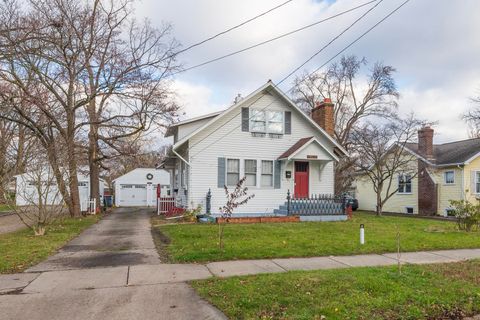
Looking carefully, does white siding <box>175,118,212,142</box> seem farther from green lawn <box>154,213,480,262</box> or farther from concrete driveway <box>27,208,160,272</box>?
concrete driveway <box>27,208,160,272</box>

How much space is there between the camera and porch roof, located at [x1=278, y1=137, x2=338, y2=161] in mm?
18531

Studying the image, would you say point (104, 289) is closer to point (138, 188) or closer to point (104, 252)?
point (104, 252)

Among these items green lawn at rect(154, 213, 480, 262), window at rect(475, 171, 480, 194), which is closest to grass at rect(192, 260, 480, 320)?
green lawn at rect(154, 213, 480, 262)

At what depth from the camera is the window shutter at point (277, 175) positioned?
19297 mm

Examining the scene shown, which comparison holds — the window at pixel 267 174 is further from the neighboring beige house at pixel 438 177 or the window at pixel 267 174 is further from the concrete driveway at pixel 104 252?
the neighboring beige house at pixel 438 177

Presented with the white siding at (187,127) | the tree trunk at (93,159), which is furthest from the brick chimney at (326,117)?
the tree trunk at (93,159)

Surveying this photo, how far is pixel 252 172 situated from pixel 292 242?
8.25 metres

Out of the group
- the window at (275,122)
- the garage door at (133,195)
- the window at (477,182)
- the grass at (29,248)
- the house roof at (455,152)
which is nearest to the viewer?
the grass at (29,248)

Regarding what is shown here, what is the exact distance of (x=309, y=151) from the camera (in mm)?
18844

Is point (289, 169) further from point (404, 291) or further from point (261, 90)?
point (404, 291)

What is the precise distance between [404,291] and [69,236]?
10651mm

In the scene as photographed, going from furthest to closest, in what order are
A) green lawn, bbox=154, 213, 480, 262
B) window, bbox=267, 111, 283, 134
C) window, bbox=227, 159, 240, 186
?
window, bbox=267, 111, 283, 134
window, bbox=227, 159, 240, 186
green lawn, bbox=154, 213, 480, 262

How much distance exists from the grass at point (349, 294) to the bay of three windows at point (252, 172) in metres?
11.4

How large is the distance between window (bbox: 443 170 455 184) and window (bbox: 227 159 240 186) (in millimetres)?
15980
